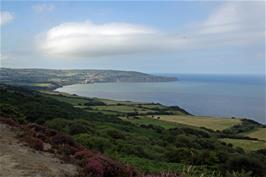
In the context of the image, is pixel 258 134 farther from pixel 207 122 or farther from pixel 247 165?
pixel 247 165

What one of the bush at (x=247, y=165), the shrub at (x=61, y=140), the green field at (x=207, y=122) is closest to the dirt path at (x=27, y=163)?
the shrub at (x=61, y=140)

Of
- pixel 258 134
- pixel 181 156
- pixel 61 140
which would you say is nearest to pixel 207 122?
pixel 258 134

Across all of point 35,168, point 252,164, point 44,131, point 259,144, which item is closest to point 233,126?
point 259,144

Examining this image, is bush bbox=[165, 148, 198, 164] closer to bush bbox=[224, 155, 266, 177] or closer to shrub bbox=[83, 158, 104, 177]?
bush bbox=[224, 155, 266, 177]

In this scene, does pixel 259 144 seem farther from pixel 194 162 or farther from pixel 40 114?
pixel 194 162

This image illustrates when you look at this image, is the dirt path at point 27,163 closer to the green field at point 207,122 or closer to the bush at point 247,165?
the bush at point 247,165

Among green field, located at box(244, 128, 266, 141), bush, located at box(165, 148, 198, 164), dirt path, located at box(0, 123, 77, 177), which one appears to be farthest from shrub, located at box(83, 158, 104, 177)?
green field, located at box(244, 128, 266, 141)

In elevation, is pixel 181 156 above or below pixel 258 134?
above

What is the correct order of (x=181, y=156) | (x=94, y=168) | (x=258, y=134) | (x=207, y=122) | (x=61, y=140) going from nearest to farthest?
(x=94, y=168) < (x=61, y=140) < (x=181, y=156) < (x=258, y=134) < (x=207, y=122)

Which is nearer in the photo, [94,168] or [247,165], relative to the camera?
[94,168]
